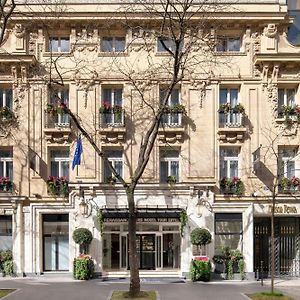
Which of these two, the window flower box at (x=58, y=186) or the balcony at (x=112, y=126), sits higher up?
the balcony at (x=112, y=126)

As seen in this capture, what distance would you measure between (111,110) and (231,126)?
5.91 meters

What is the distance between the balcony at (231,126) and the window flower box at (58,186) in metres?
7.91

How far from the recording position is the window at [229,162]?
2548 cm

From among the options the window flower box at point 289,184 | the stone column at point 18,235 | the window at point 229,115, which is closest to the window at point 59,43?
the stone column at point 18,235

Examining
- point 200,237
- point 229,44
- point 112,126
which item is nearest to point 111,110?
point 112,126

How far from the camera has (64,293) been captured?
65.0ft

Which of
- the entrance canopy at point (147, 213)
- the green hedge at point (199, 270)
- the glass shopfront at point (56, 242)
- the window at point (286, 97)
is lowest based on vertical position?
the green hedge at point (199, 270)

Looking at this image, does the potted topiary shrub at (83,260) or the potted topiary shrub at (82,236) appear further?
the potted topiary shrub at (82,236)

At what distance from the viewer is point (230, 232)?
81.6 feet

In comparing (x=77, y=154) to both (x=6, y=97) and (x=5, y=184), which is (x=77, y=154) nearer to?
(x=5, y=184)

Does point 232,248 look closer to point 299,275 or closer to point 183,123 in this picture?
point 299,275

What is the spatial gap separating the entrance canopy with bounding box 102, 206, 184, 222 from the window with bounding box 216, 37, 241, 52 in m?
8.32

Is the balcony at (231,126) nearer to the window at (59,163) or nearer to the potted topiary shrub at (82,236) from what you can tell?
the window at (59,163)

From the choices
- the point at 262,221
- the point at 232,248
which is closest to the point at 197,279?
the point at 232,248
